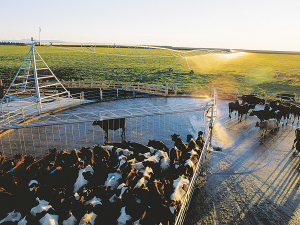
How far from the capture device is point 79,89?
27953 mm

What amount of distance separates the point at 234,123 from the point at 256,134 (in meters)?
1.98

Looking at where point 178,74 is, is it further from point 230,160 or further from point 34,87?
point 230,160

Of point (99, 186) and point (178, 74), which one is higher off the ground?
point (99, 186)

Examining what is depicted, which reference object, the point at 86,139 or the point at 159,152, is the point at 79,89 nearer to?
the point at 86,139

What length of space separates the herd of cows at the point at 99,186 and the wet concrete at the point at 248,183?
34.3 inches

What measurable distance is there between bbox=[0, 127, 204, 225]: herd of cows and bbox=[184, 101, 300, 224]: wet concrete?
0.87 meters

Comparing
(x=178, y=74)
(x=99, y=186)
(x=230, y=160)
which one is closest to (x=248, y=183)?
(x=230, y=160)

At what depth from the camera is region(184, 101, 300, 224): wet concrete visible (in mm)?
7348

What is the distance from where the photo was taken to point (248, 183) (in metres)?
9.01

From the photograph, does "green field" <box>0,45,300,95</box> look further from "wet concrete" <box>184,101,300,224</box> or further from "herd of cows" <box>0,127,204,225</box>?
"wet concrete" <box>184,101,300,224</box>

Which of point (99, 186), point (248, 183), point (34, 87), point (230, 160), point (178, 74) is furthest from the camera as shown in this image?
point (178, 74)

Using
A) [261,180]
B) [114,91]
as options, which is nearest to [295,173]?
[261,180]

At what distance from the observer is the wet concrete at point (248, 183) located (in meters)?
7.35

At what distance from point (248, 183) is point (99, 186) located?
5.68 metres
